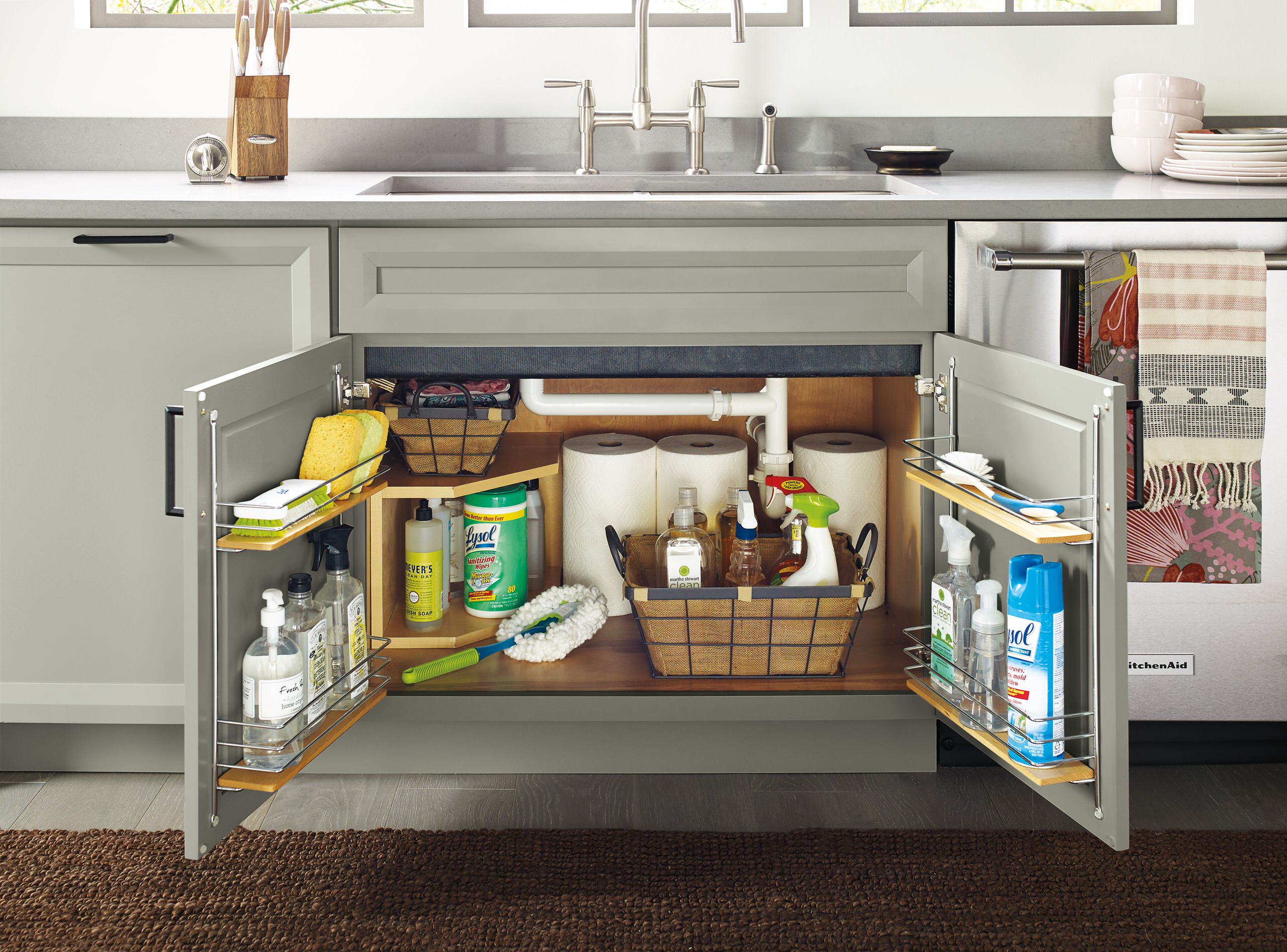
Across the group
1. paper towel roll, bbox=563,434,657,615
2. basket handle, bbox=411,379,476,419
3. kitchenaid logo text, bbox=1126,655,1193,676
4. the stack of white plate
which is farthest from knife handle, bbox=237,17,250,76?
kitchenaid logo text, bbox=1126,655,1193,676

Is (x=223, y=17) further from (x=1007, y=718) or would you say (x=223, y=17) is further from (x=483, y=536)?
(x=1007, y=718)

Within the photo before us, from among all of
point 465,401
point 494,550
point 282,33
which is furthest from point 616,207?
point 282,33

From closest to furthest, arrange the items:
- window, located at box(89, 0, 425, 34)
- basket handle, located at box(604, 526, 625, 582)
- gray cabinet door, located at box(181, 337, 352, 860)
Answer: gray cabinet door, located at box(181, 337, 352, 860), basket handle, located at box(604, 526, 625, 582), window, located at box(89, 0, 425, 34)

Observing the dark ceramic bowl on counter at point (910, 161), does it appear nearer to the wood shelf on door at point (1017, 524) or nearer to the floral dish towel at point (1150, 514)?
the floral dish towel at point (1150, 514)

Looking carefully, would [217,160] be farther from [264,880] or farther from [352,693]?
[264,880]

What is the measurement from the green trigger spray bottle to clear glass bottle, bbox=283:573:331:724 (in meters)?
0.73

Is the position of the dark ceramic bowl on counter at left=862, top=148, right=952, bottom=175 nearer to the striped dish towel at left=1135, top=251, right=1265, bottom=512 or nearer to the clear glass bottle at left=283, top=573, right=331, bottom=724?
the striped dish towel at left=1135, top=251, right=1265, bottom=512

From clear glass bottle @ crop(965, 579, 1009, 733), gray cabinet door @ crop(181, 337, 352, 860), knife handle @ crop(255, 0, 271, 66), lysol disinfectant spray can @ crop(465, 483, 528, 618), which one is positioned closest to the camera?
gray cabinet door @ crop(181, 337, 352, 860)

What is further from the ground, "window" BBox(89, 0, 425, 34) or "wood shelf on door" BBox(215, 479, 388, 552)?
"window" BBox(89, 0, 425, 34)

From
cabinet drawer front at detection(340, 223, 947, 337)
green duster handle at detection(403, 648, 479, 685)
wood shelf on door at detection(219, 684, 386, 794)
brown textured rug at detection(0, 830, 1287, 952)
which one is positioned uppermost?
cabinet drawer front at detection(340, 223, 947, 337)

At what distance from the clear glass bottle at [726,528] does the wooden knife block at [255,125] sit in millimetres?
1041

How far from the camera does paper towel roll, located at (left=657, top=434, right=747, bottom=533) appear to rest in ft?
6.61

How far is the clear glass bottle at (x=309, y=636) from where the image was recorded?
1.42 metres

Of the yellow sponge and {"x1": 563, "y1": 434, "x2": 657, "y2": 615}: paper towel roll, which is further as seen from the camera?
{"x1": 563, "y1": 434, "x2": 657, "y2": 615}: paper towel roll
